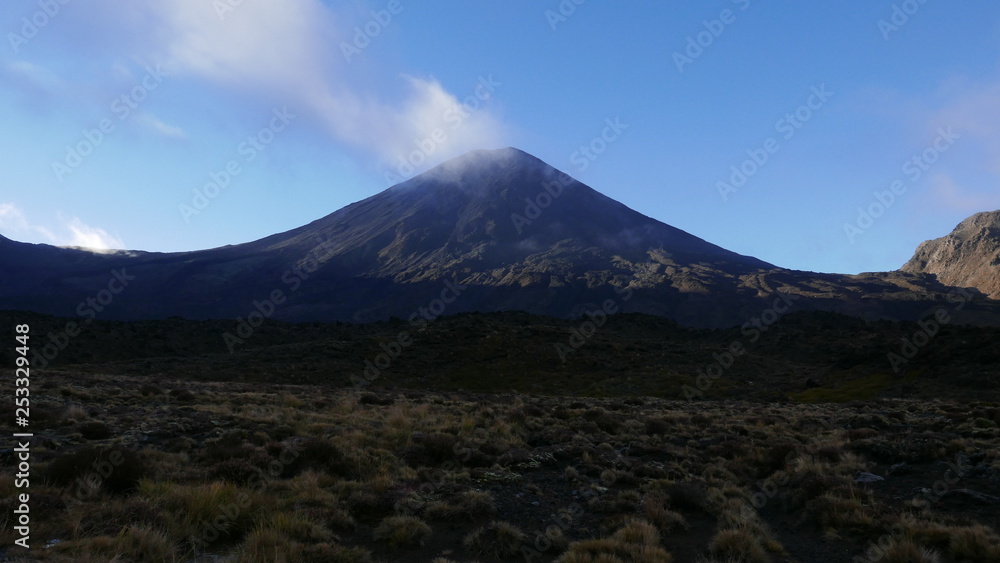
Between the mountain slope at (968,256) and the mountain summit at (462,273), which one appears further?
the mountain slope at (968,256)

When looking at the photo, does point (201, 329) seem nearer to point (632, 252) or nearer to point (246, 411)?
point (246, 411)

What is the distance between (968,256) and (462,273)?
126460 mm

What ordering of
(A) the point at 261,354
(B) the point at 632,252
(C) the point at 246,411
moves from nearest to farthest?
(C) the point at 246,411, (A) the point at 261,354, (B) the point at 632,252

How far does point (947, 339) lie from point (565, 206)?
136 m

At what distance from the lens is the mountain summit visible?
114 meters

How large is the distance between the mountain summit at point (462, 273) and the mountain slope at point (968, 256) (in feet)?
23.0

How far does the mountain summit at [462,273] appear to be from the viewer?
374 feet

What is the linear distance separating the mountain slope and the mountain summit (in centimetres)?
700

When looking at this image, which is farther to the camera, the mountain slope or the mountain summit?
the mountain slope

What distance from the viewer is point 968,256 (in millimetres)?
141500

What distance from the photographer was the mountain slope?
12688 cm

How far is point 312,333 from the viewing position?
210 feet

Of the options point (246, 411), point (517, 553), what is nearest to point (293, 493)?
point (517, 553)

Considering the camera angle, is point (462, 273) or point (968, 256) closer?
point (462, 273)
